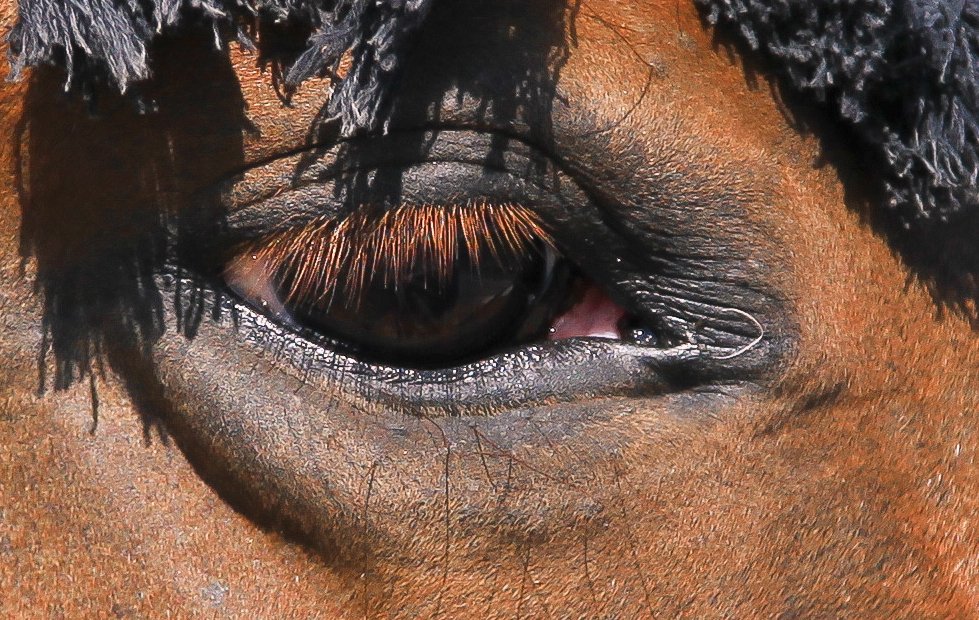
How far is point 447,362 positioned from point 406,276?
122 mm

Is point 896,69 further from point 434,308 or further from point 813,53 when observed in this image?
point 434,308

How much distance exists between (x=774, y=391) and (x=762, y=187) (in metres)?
0.25

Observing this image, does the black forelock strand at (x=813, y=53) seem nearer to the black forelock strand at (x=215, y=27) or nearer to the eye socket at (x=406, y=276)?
the black forelock strand at (x=215, y=27)

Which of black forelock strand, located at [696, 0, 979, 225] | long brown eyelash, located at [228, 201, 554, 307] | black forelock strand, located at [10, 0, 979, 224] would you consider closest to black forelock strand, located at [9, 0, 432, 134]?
black forelock strand, located at [10, 0, 979, 224]

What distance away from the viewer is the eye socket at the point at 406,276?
121 centimetres

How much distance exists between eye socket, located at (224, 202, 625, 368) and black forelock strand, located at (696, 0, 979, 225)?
363mm

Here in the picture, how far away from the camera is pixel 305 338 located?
1234 mm

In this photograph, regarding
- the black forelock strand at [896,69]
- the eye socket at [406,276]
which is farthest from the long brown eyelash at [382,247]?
the black forelock strand at [896,69]

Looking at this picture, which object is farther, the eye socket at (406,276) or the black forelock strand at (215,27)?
the eye socket at (406,276)

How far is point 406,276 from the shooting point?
1.22 metres

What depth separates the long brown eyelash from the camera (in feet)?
3.95

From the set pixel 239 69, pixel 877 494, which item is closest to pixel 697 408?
pixel 877 494

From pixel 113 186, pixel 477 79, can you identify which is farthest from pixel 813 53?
pixel 113 186

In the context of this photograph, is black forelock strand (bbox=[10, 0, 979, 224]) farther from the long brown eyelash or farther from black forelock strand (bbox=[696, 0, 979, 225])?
the long brown eyelash
